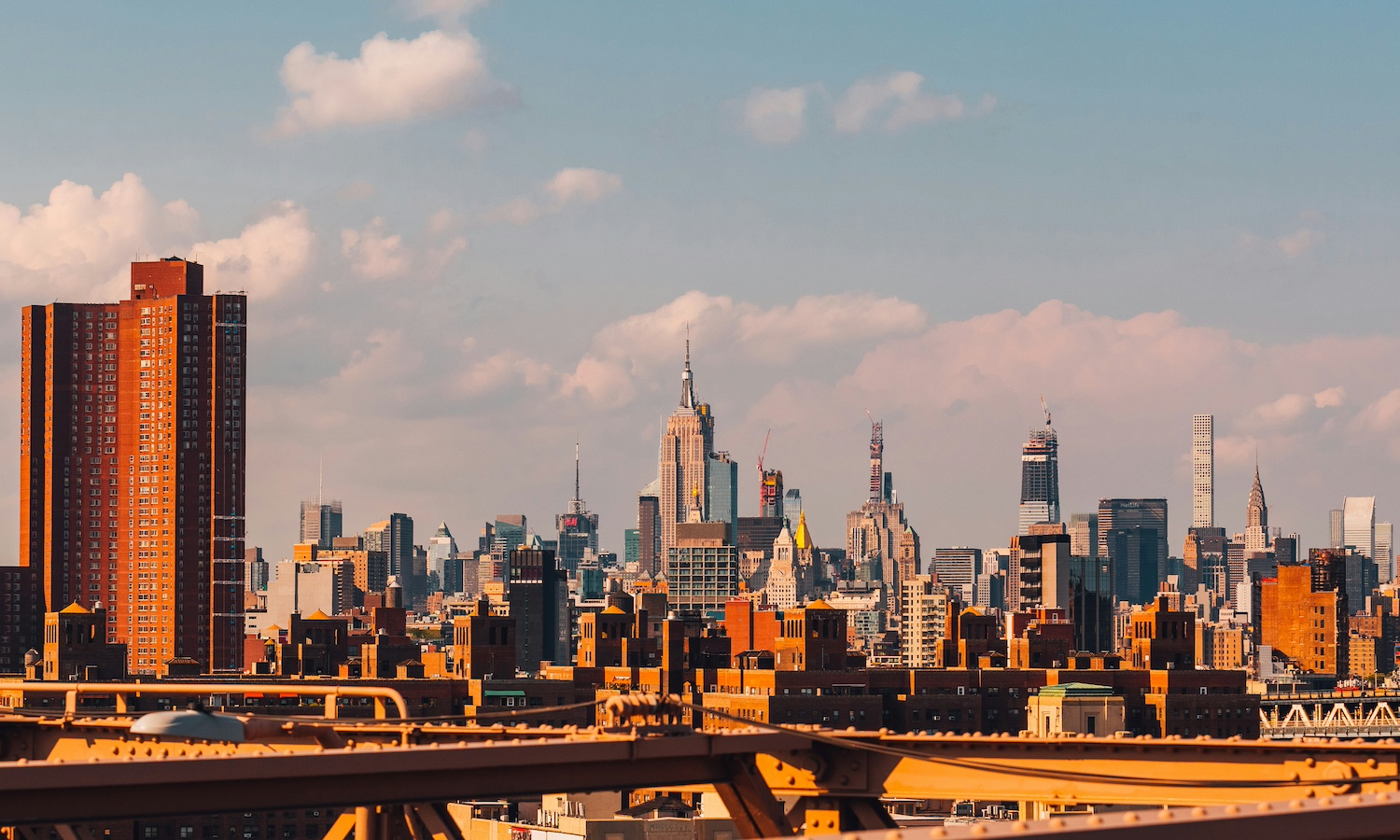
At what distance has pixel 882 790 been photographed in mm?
25984

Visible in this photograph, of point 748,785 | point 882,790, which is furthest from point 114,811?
point 882,790

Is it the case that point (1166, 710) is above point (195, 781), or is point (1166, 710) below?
below

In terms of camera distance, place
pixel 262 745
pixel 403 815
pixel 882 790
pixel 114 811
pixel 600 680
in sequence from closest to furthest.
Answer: pixel 114 811
pixel 403 815
pixel 882 790
pixel 262 745
pixel 600 680

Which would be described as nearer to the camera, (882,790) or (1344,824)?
(1344,824)

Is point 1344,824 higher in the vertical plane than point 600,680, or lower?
higher

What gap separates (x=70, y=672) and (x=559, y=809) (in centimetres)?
9873

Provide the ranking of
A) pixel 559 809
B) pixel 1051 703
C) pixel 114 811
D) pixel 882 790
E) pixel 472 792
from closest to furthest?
pixel 114 811 < pixel 472 792 < pixel 882 790 < pixel 559 809 < pixel 1051 703

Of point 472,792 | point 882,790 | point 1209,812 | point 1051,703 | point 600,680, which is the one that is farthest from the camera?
point 600,680

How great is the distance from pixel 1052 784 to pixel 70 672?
171m


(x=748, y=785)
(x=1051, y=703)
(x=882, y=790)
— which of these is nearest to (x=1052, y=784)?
(x=882, y=790)

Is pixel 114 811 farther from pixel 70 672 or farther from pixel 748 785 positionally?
pixel 70 672

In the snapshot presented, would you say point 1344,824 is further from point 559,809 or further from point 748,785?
point 559,809

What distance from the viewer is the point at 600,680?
637 feet

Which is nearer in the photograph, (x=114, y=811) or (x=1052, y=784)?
(x=114, y=811)
